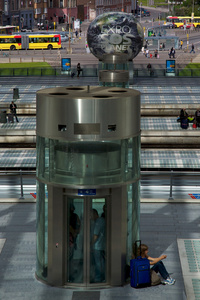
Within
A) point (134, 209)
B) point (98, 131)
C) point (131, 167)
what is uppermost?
point (98, 131)

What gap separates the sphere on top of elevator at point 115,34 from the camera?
38312 millimetres

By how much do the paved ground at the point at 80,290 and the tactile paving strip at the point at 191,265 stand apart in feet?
0.38

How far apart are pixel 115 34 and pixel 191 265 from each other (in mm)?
26013

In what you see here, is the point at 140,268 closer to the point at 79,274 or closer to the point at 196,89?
the point at 79,274

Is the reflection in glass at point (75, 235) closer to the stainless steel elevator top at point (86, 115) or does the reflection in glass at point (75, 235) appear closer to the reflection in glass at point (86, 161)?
the reflection in glass at point (86, 161)

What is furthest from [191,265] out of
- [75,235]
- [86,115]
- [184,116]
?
[184,116]

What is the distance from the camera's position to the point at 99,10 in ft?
553

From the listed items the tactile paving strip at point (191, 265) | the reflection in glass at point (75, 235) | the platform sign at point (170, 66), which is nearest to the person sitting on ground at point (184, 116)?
the tactile paving strip at point (191, 265)

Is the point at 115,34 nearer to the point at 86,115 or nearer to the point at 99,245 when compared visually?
the point at 99,245

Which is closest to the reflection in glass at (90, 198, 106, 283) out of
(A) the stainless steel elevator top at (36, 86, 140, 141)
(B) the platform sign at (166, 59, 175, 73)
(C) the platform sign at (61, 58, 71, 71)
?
(A) the stainless steel elevator top at (36, 86, 140, 141)

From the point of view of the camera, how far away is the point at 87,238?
12.4m

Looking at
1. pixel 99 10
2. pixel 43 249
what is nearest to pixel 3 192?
pixel 43 249

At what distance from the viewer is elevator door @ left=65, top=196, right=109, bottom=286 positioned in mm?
12414

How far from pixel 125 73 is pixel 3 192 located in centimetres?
1280
